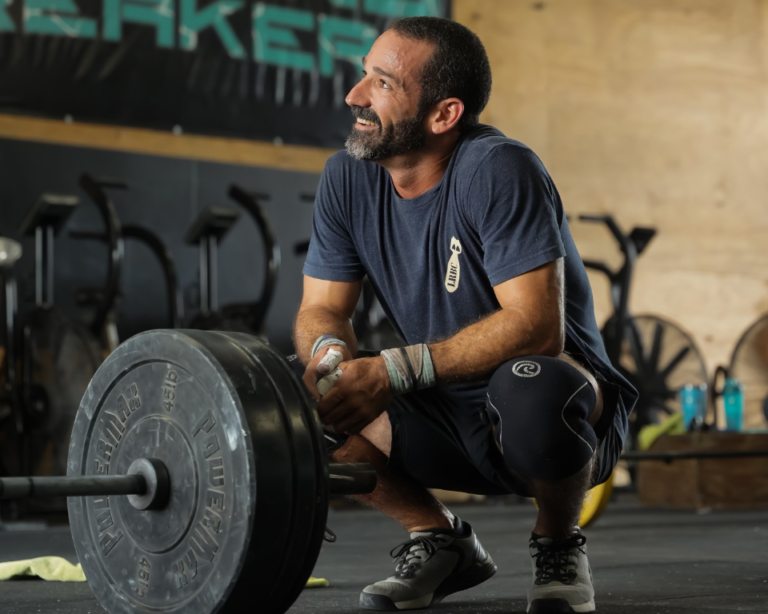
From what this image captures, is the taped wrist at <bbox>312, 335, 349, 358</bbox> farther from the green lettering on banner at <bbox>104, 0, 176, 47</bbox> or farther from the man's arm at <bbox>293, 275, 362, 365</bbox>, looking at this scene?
the green lettering on banner at <bbox>104, 0, 176, 47</bbox>

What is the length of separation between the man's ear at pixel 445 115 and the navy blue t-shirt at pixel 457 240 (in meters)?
0.04

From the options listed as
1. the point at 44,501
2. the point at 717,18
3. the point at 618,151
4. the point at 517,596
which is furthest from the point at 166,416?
the point at 717,18

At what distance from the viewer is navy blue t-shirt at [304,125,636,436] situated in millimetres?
1640

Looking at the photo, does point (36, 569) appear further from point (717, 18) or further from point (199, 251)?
point (717, 18)

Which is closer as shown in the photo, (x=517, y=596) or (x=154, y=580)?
(x=154, y=580)

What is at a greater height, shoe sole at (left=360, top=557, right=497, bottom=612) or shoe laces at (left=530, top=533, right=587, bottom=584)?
shoe laces at (left=530, top=533, right=587, bottom=584)

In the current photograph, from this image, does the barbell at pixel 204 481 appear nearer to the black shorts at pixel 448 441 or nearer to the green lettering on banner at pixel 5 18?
the black shorts at pixel 448 441

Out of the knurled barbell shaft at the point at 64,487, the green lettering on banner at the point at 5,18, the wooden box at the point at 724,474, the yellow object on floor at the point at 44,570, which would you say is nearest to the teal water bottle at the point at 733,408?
the wooden box at the point at 724,474

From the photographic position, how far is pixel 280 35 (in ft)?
15.5

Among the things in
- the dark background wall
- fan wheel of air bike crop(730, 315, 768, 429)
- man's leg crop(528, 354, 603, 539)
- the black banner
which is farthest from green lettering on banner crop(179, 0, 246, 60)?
man's leg crop(528, 354, 603, 539)

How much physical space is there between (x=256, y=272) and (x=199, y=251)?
303 mm

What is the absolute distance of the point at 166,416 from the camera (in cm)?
135

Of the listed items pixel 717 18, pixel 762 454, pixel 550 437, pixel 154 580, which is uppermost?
pixel 717 18

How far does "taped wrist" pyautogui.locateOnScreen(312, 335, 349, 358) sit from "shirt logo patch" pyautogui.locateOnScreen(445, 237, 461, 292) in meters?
0.21
